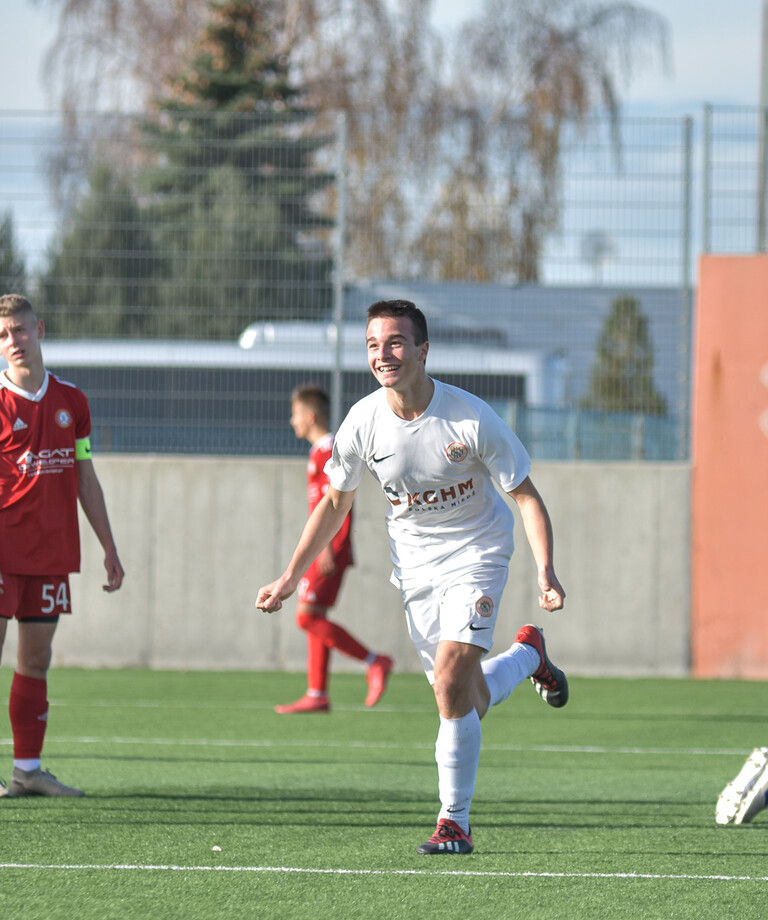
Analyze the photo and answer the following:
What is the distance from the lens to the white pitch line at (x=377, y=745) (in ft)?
26.3

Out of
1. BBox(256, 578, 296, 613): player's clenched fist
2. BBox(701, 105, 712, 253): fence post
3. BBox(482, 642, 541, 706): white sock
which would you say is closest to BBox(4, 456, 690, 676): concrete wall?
BBox(701, 105, 712, 253): fence post

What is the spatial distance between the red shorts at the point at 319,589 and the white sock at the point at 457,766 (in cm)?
415

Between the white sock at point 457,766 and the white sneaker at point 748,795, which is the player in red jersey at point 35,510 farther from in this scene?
the white sneaker at point 748,795

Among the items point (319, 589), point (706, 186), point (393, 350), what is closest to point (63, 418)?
point (393, 350)

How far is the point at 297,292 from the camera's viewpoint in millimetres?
11922

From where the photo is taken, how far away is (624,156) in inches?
466

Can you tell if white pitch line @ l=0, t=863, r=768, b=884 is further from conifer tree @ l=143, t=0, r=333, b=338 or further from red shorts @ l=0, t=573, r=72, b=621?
conifer tree @ l=143, t=0, r=333, b=338

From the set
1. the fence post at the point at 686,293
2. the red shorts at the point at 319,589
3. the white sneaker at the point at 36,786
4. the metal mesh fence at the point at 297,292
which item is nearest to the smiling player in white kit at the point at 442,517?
the white sneaker at the point at 36,786

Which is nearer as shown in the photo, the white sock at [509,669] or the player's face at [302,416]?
the white sock at [509,669]

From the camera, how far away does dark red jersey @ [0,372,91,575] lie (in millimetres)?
6066

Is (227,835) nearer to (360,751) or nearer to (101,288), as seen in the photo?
(360,751)

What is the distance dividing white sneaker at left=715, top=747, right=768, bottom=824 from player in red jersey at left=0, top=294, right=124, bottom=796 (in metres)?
2.72

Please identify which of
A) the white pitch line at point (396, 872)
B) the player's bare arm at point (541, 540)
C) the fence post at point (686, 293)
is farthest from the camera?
the fence post at point (686, 293)

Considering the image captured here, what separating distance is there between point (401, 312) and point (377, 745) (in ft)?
12.3
